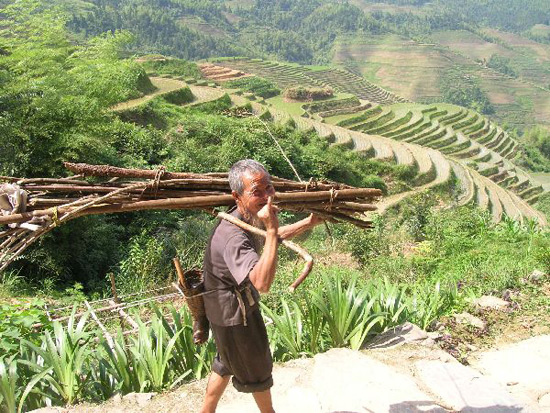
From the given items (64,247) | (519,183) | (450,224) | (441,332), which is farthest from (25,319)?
(519,183)

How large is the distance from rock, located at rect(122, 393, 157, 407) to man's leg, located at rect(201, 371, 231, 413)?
1.60 feet

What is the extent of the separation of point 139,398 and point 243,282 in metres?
1.22

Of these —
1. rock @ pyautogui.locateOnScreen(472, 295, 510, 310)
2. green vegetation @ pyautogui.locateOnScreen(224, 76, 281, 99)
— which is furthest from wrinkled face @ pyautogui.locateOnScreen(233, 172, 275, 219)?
green vegetation @ pyautogui.locateOnScreen(224, 76, 281, 99)

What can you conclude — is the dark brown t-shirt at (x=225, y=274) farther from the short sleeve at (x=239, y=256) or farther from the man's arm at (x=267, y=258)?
the man's arm at (x=267, y=258)

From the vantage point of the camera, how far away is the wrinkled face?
223 centimetres

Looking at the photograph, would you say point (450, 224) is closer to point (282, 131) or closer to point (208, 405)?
point (208, 405)

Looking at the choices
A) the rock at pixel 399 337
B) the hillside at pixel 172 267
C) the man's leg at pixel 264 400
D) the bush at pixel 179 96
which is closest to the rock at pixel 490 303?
the hillside at pixel 172 267

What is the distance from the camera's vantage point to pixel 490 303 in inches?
181

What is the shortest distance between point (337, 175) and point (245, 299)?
1851 cm

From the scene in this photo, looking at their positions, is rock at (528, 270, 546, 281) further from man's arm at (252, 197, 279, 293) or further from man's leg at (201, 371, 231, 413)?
man's arm at (252, 197, 279, 293)

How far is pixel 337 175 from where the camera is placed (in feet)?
67.8

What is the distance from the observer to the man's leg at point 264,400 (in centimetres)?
253

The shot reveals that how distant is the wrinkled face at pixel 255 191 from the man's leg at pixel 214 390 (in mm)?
887

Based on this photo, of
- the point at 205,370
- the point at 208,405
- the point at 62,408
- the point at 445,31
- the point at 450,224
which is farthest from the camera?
the point at 445,31
